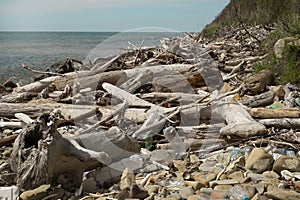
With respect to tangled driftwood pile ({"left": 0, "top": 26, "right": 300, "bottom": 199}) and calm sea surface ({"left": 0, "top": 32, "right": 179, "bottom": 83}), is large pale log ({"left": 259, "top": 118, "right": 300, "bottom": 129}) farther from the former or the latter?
calm sea surface ({"left": 0, "top": 32, "right": 179, "bottom": 83})

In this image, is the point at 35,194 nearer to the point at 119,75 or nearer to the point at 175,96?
the point at 175,96

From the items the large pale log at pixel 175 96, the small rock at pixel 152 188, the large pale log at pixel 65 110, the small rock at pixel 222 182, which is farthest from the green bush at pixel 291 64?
the small rock at pixel 152 188

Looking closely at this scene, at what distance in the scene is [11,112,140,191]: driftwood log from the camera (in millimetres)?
4027

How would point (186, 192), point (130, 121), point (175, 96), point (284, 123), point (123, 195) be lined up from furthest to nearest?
1. point (175, 96)
2. point (130, 121)
3. point (284, 123)
4. point (123, 195)
5. point (186, 192)

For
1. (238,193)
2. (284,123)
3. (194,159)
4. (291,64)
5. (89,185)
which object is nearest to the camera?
(238,193)

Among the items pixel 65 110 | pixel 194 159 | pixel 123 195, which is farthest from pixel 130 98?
pixel 123 195

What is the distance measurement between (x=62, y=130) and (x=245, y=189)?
3.07 metres

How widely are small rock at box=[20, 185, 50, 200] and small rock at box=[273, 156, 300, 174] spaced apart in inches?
88.1

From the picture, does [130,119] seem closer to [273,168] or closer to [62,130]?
[62,130]

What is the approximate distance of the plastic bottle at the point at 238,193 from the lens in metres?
3.41

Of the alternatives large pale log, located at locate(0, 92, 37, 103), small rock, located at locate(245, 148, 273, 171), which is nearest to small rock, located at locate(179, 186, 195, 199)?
small rock, located at locate(245, 148, 273, 171)

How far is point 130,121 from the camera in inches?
230

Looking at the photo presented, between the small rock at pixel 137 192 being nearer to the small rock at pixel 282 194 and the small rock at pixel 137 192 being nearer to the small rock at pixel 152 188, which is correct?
the small rock at pixel 152 188

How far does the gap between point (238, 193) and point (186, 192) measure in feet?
1.57
